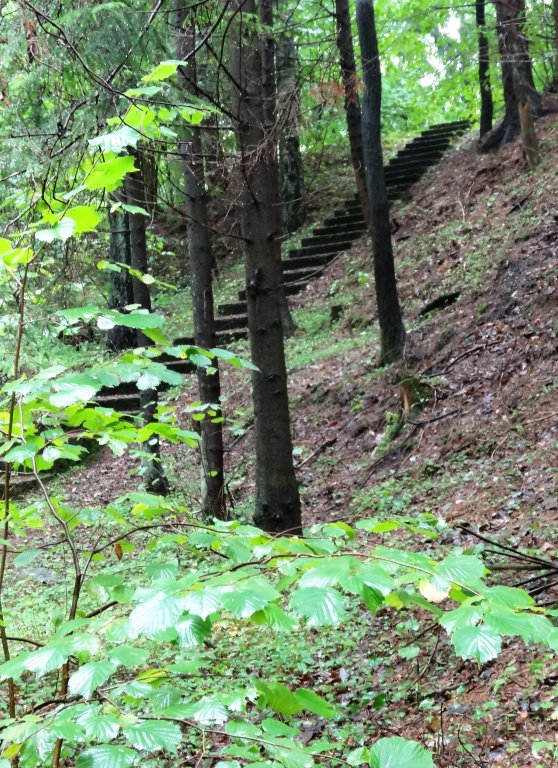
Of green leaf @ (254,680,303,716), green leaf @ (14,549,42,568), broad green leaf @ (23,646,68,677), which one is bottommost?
green leaf @ (254,680,303,716)

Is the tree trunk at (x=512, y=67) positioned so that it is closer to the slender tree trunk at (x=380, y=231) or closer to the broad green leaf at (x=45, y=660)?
the slender tree trunk at (x=380, y=231)

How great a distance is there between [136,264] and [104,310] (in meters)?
6.74

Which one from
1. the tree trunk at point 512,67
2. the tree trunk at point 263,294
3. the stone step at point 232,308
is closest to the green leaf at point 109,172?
the tree trunk at point 263,294

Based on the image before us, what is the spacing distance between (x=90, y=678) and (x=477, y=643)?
2.63ft

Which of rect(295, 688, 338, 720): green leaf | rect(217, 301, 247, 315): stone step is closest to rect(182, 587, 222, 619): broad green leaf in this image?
rect(295, 688, 338, 720): green leaf

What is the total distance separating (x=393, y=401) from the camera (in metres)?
8.76

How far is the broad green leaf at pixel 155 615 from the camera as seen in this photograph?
137cm

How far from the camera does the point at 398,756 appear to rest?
1.29m

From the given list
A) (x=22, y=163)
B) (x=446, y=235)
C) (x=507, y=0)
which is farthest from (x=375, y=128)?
(x=22, y=163)

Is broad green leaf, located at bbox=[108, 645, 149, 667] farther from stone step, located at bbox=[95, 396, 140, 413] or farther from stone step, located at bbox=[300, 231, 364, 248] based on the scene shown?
stone step, located at bbox=[300, 231, 364, 248]

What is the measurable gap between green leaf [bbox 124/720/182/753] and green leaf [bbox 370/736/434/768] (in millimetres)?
414

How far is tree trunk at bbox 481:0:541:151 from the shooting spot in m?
11.8

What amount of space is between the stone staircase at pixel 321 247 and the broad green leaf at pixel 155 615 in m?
11.6

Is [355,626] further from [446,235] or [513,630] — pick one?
[446,235]
